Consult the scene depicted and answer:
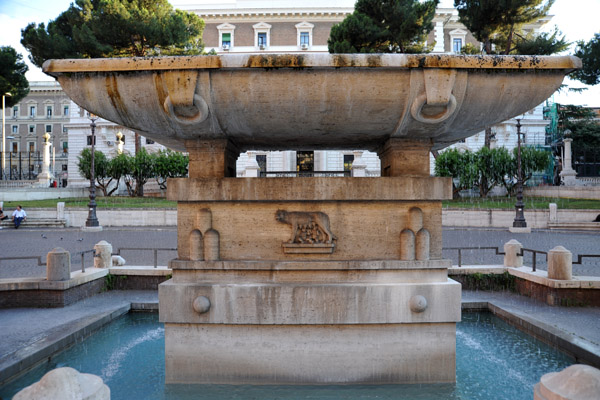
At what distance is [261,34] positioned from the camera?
163 ft

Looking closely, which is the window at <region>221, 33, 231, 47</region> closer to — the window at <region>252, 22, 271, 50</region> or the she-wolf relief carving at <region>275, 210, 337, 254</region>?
the window at <region>252, 22, 271, 50</region>

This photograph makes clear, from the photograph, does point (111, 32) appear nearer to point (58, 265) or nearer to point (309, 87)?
point (58, 265)

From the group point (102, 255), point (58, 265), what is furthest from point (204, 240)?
point (102, 255)

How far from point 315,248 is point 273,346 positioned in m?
0.90

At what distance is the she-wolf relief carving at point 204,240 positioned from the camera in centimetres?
370

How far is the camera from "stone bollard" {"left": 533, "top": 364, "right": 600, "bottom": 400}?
6.95 ft

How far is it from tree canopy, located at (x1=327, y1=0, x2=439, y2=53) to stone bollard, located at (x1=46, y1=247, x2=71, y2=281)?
24343mm

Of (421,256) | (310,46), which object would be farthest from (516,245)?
(310,46)

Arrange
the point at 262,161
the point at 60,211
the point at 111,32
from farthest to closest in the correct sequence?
the point at 262,161 < the point at 111,32 < the point at 60,211

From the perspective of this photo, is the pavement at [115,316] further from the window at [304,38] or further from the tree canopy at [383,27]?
the window at [304,38]

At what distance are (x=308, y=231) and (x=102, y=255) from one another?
6.37 metres

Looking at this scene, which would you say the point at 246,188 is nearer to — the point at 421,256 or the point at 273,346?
the point at 273,346

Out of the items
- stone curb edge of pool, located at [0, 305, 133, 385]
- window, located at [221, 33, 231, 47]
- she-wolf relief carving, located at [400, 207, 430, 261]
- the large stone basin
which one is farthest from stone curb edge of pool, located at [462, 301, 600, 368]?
window, located at [221, 33, 231, 47]

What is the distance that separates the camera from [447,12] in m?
47.5
